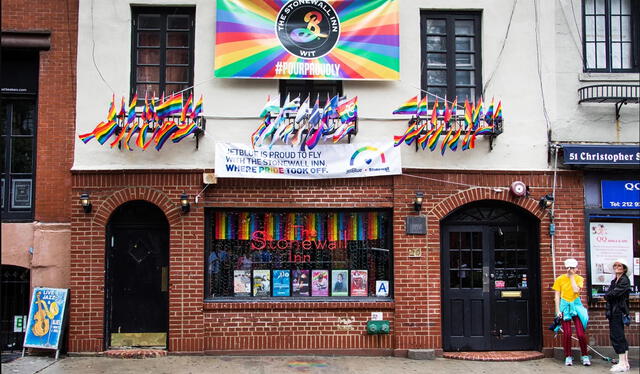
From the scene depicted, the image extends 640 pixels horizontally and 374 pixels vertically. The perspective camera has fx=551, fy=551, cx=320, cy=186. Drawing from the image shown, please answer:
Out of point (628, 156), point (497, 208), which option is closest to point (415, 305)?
point (497, 208)

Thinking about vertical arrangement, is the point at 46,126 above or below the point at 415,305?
above

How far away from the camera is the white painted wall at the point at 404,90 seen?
926 centimetres

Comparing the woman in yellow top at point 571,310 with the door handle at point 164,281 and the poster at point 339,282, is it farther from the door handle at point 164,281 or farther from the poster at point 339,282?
the door handle at point 164,281

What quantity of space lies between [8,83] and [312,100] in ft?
17.3

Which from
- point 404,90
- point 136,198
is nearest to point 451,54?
point 404,90

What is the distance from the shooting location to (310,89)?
9.64 meters

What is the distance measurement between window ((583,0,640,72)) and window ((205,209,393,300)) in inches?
189

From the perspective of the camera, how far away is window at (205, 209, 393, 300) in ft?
31.2

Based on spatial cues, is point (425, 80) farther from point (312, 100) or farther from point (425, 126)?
point (312, 100)

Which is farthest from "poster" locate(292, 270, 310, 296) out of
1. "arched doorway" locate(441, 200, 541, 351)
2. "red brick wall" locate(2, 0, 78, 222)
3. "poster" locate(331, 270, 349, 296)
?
"red brick wall" locate(2, 0, 78, 222)

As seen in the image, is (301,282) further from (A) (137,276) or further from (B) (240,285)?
(A) (137,276)

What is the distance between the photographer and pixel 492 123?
918 centimetres

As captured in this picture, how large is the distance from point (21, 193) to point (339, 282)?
5.74 m

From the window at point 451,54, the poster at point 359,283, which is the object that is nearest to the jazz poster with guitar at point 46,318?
the poster at point 359,283
